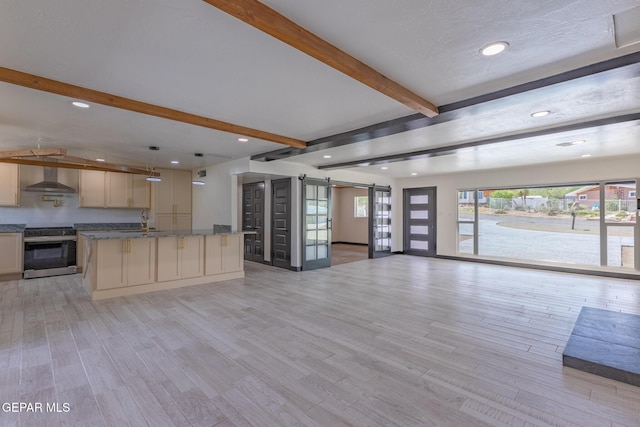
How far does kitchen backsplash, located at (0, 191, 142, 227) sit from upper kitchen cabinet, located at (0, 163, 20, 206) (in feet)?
1.00

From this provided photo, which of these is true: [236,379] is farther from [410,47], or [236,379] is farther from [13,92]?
[13,92]

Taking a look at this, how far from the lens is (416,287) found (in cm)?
520

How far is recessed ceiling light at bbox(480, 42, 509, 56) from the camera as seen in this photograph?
2.10 m

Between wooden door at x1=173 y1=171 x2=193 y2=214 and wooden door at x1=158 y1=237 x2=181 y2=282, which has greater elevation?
wooden door at x1=173 y1=171 x2=193 y2=214

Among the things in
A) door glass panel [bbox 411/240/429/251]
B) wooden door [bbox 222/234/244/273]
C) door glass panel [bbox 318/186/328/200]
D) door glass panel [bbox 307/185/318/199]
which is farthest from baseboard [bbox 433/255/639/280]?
wooden door [bbox 222/234/244/273]

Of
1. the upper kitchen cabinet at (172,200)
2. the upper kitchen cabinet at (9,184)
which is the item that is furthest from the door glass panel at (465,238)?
the upper kitchen cabinet at (9,184)

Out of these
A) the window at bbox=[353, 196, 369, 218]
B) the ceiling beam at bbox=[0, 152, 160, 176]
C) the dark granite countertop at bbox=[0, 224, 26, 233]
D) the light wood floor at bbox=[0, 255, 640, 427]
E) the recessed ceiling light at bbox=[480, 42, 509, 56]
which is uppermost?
the recessed ceiling light at bbox=[480, 42, 509, 56]

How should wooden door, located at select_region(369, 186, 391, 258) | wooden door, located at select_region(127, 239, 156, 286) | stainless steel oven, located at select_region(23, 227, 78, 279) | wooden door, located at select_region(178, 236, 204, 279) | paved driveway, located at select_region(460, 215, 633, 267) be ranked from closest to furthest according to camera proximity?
wooden door, located at select_region(127, 239, 156, 286) → wooden door, located at select_region(178, 236, 204, 279) → stainless steel oven, located at select_region(23, 227, 78, 279) → paved driveway, located at select_region(460, 215, 633, 267) → wooden door, located at select_region(369, 186, 391, 258)

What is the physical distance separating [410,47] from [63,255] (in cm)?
749

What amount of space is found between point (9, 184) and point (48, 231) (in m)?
1.19

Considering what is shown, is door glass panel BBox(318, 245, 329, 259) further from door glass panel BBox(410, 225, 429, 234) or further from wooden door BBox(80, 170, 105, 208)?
wooden door BBox(80, 170, 105, 208)

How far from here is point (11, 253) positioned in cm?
554

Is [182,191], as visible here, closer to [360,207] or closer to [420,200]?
[360,207]

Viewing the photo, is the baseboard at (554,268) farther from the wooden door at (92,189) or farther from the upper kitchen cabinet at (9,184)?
the upper kitchen cabinet at (9,184)
